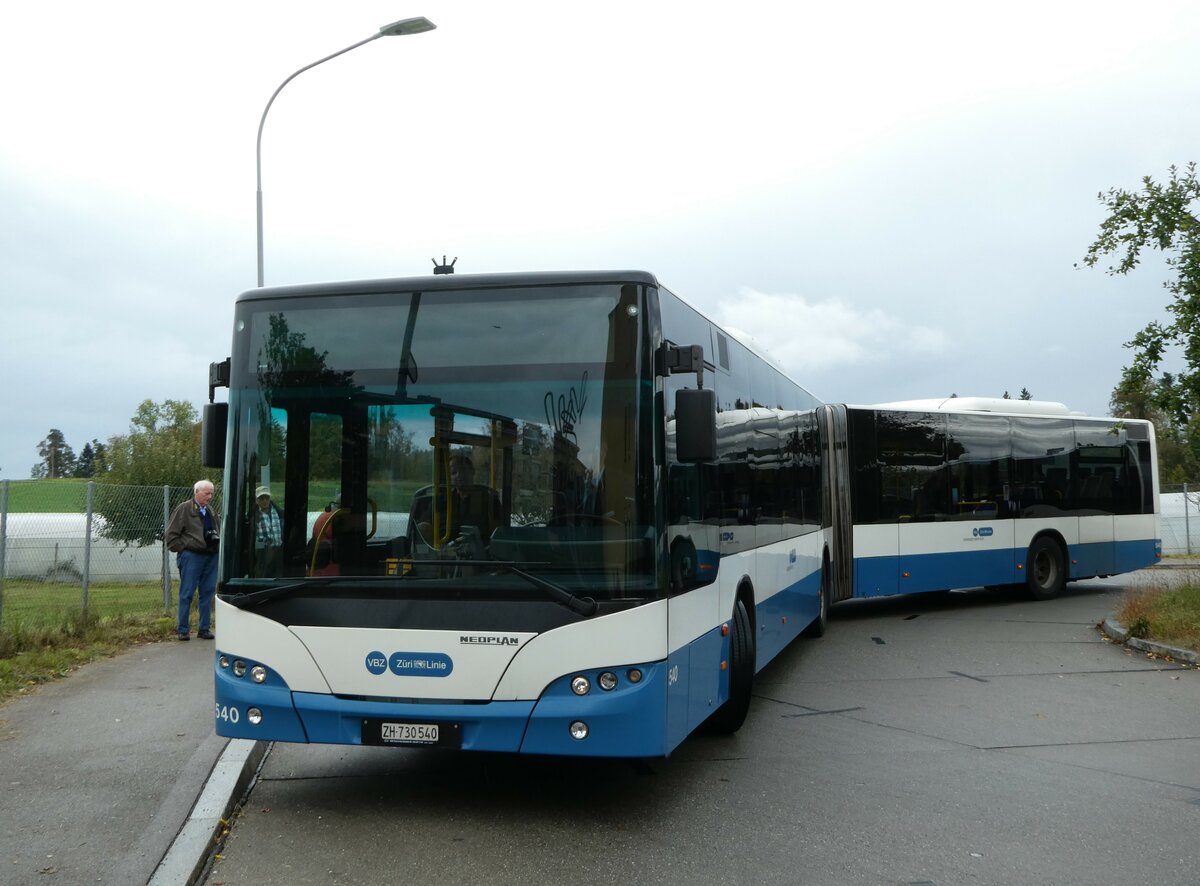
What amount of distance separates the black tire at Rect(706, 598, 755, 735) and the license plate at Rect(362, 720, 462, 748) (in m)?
2.60

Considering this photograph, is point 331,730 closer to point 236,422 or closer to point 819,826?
point 236,422

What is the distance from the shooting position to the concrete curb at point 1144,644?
12107 millimetres

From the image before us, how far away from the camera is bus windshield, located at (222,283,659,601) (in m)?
6.13

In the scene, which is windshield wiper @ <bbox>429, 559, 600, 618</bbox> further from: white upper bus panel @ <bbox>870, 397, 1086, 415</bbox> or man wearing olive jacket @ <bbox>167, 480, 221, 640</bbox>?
white upper bus panel @ <bbox>870, 397, 1086, 415</bbox>

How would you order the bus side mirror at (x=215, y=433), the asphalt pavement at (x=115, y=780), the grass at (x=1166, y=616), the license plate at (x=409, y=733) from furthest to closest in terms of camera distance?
1. the grass at (x=1166, y=616)
2. the bus side mirror at (x=215, y=433)
3. the license plate at (x=409, y=733)
4. the asphalt pavement at (x=115, y=780)

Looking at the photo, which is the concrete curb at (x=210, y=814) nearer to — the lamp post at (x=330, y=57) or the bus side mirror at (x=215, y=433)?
the bus side mirror at (x=215, y=433)

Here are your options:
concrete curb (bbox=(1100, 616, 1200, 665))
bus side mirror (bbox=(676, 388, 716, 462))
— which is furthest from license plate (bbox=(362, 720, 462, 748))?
concrete curb (bbox=(1100, 616, 1200, 665))

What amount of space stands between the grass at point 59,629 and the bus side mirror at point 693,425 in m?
6.49

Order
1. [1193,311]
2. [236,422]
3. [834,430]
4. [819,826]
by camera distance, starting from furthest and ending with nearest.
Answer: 1. [834,430]
2. [1193,311]
3. [236,422]
4. [819,826]

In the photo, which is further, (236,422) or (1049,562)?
(1049,562)

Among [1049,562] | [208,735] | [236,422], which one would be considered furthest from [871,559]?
[236,422]

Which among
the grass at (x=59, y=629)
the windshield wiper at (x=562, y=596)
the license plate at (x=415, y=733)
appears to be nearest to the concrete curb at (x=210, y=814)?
the license plate at (x=415, y=733)

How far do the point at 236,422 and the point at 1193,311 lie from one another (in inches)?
486

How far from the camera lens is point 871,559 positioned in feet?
→ 54.7
